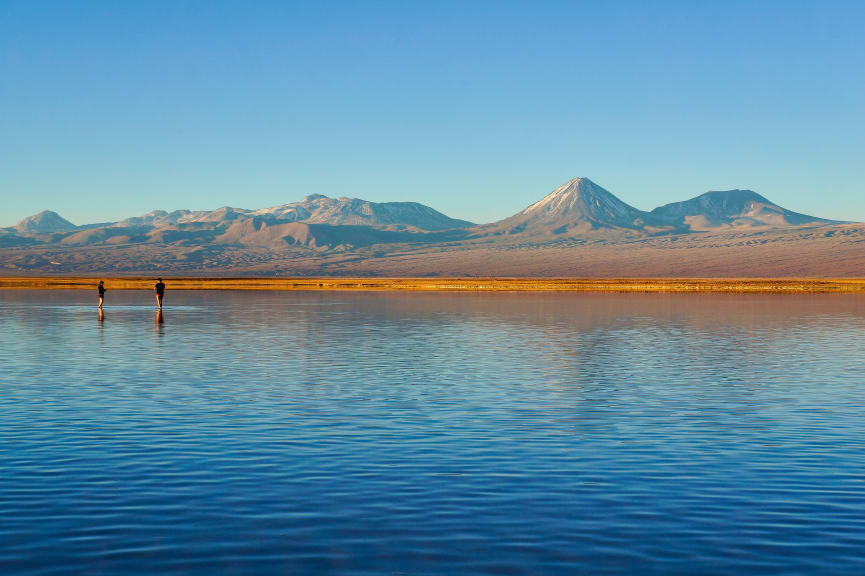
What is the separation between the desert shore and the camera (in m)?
155

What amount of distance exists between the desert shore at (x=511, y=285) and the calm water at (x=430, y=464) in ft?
391

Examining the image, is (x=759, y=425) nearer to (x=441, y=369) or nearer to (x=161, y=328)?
(x=441, y=369)

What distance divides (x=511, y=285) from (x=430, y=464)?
477 ft

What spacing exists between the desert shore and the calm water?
119324 mm

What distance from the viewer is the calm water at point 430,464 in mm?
12297

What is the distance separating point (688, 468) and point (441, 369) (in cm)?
1768

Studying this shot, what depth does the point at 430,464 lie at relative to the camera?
17656 mm

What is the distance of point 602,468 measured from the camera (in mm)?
17312

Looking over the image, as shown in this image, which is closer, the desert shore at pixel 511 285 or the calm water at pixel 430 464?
the calm water at pixel 430 464

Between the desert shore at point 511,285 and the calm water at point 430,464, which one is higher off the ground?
the calm water at point 430,464

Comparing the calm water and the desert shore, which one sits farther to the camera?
the desert shore

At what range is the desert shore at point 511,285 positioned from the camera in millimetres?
154625

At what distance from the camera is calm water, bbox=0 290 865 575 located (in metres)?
12.3

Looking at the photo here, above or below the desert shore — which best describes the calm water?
above
